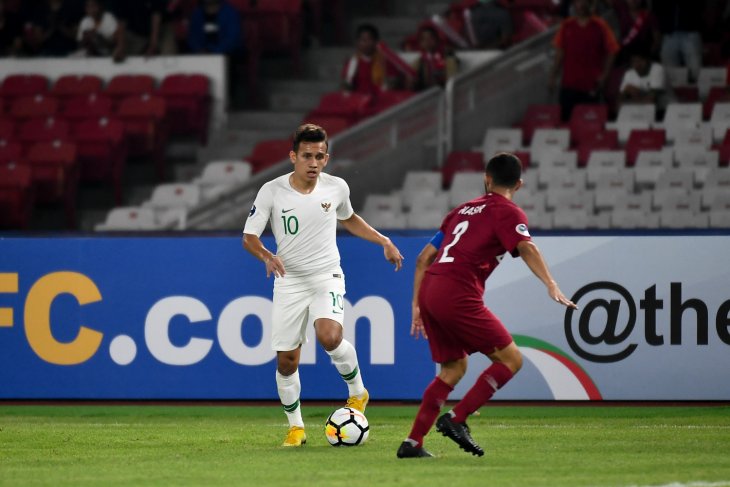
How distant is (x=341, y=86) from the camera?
1986cm

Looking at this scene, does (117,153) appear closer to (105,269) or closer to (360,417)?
(105,269)

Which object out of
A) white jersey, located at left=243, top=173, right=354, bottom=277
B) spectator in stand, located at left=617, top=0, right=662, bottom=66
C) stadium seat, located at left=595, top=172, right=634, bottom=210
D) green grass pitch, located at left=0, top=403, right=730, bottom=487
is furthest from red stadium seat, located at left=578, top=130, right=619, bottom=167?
white jersey, located at left=243, top=173, right=354, bottom=277

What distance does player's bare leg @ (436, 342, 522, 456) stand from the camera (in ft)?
29.4

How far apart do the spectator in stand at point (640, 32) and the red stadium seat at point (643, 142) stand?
4.74 feet

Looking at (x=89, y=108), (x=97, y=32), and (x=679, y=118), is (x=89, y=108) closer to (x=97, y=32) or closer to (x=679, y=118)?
(x=97, y=32)

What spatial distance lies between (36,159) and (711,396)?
9.60 m

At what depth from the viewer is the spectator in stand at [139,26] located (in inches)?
801

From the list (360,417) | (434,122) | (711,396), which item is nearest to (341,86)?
(434,122)

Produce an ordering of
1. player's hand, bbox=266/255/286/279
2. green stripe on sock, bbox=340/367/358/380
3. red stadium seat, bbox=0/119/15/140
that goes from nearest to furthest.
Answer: player's hand, bbox=266/255/286/279 < green stripe on sock, bbox=340/367/358/380 < red stadium seat, bbox=0/119/15/140

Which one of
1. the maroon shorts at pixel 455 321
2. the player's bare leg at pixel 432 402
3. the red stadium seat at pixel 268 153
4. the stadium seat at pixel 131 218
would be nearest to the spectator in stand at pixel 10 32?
the stadium seat at pixel 131 218

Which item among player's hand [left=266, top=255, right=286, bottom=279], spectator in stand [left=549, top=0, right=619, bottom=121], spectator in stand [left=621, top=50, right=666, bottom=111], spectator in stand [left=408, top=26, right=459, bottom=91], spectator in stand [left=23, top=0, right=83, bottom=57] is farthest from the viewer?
spectator in stand [left=23, top=0, right=83, bottom=57]

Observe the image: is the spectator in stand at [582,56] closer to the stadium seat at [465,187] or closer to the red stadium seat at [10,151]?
the stadium seat at [465,187]

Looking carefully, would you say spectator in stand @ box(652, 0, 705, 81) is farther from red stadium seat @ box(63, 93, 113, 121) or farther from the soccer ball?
the soccer ball

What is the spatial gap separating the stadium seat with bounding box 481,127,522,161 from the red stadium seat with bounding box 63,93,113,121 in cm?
507
